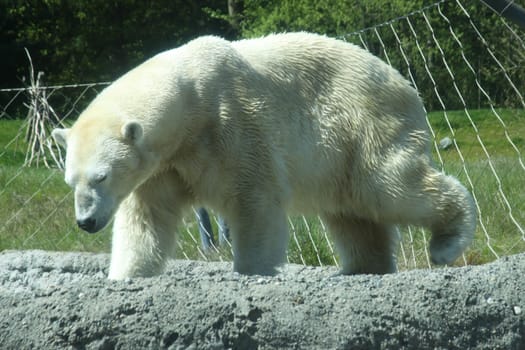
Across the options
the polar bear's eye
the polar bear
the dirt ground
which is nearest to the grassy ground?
the polar bear

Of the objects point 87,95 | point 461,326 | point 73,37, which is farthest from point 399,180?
point 73,37

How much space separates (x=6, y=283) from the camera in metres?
3.92

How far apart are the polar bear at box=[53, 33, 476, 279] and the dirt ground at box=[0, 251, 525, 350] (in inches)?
40.5

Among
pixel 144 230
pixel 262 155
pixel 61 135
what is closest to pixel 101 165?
pixel 61 135

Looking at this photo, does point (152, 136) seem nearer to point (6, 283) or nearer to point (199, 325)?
point (6, 283)

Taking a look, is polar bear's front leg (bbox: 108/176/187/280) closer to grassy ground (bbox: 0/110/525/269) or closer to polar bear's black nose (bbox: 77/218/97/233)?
polar bear's black nose (bbox: 77/218/97/233)

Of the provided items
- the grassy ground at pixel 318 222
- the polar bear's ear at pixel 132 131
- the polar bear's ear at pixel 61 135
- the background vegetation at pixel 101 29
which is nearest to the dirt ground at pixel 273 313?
the polar bear's ear at pixel 132 131

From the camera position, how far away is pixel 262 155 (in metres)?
3.97

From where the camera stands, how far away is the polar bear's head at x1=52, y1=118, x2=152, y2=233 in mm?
3635

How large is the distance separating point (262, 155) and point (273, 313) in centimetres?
143

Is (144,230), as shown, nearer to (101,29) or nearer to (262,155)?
(262,155)

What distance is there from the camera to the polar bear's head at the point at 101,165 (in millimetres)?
3635

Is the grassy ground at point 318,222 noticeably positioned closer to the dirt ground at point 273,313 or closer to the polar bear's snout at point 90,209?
the polar bear's snout at point 90,209

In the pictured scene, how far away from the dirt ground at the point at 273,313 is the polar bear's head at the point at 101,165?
34.2 inches
